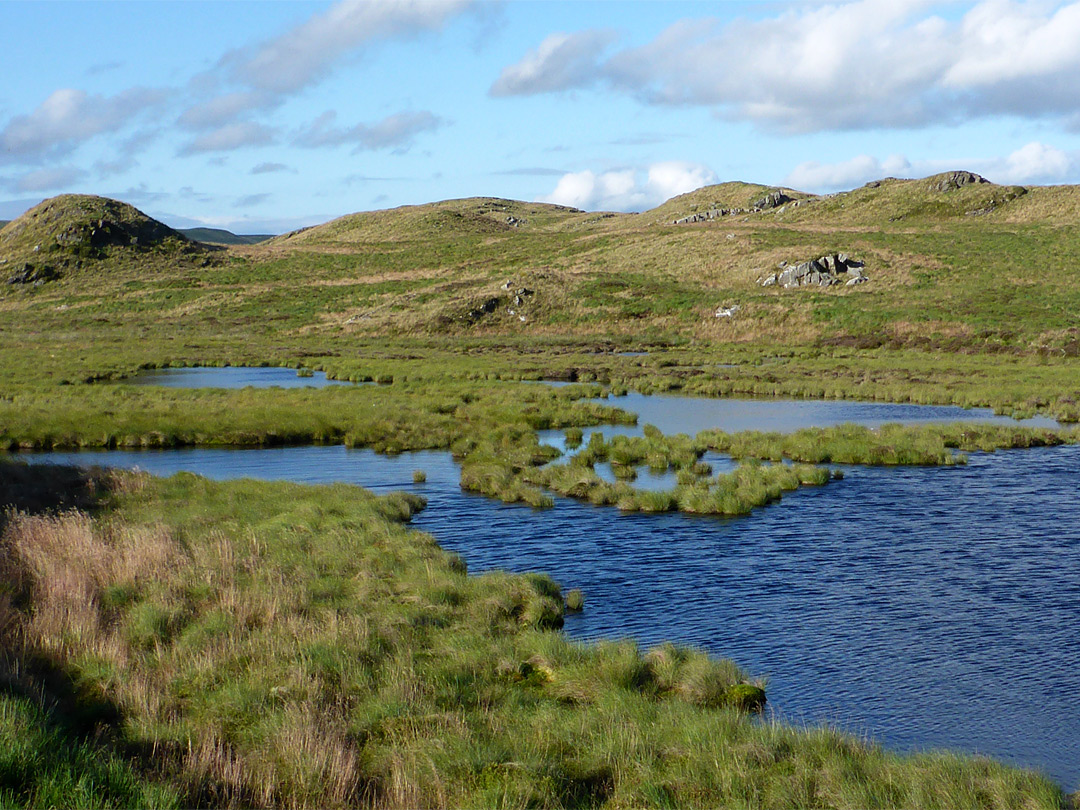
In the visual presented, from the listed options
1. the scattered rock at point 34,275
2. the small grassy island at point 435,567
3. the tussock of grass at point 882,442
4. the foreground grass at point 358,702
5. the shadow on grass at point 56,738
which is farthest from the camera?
the scattered rock at point 34,275

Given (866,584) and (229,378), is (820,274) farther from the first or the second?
(866,584)

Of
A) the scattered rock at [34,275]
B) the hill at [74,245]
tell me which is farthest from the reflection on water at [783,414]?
the hill at [74,245]

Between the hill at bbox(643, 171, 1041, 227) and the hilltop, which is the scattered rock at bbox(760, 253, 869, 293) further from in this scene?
the hill at bbox(643, 171, 1041, 227)

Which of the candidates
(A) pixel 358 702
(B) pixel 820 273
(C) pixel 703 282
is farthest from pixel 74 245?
(A) pixel 358 702

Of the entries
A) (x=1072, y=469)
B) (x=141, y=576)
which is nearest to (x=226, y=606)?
(x=141, y=576)

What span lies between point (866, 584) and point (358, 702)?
39.7 ft

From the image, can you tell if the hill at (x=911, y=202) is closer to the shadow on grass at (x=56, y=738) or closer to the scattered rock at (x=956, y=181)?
the scattered rock at (x=956, y=181)

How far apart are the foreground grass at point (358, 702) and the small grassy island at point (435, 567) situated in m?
0.05

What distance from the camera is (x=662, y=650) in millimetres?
14531

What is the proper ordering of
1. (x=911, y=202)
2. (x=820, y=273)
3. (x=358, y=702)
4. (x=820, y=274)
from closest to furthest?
→ 1. (x=358, y=702)
2. (x=820, y=274)
3. (x=820, y=273)
4. (x=911, y=202)

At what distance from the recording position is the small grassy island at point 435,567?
10242 millimetres

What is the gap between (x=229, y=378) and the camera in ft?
222

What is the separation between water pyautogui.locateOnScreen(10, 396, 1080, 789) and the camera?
1395 centimetres

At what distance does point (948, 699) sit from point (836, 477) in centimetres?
1845
